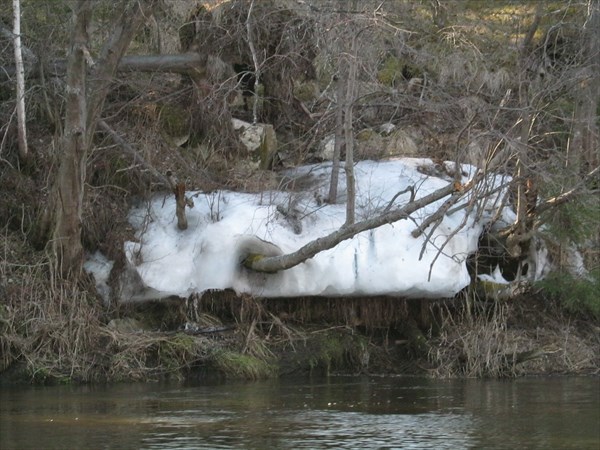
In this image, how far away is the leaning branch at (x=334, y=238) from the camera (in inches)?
572

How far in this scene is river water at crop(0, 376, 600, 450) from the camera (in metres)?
10.2

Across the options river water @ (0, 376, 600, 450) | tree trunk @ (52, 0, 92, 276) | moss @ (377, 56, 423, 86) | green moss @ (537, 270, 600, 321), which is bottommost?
river water @ (0, 376, 600, 450)

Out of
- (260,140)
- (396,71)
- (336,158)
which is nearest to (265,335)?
(336,158)

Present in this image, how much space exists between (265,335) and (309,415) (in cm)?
472

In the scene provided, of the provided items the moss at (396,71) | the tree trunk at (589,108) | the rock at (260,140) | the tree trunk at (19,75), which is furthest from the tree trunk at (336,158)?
the moss at (396,71)

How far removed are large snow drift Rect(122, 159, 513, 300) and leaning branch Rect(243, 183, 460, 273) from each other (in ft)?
1.45

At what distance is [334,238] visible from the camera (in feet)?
48.2

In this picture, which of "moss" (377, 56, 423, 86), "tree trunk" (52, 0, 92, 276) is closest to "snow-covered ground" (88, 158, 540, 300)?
"tree trunk" (52, 0, 92, 276)

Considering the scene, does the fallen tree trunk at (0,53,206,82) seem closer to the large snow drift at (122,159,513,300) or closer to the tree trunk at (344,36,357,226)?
the large snow drift at (122,159,513,300)

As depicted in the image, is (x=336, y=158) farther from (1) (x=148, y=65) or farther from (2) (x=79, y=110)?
(2) (x=79, y=110)

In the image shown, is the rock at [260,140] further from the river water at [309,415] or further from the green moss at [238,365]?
the river water at [309,415]

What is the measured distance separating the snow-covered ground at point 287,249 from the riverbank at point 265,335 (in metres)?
0.43

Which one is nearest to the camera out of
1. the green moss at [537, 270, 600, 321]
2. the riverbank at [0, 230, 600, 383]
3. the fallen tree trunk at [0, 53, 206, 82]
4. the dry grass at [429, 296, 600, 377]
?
the riverbank at [0, 230, 600, 383]

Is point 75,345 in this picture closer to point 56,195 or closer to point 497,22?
point 56,195
